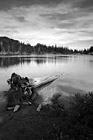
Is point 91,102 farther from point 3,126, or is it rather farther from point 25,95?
point 25,95

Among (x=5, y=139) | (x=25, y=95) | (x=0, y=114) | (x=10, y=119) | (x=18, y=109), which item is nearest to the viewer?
(x=5, y=139)

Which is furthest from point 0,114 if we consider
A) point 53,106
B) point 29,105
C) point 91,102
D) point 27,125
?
point 91,102

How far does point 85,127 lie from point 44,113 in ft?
12.5

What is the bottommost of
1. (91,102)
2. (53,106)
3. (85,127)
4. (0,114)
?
(0,114)

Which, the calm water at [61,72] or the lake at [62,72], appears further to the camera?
the calm water at [61,72]

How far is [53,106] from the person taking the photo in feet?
29.4

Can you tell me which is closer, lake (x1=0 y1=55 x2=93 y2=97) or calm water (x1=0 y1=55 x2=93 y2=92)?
lake (x1=0 y1=55 x2=93 y2=97)

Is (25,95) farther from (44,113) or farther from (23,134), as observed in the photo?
(23,134)

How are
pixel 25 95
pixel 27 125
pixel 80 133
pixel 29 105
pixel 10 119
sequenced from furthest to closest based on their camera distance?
1. pixel 25 95
2. pixel 29 105
3. pixel 10 119
4. pixel 27 125
5. pixel 80 133

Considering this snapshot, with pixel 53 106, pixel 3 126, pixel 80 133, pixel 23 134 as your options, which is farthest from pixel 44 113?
pixel 80 133

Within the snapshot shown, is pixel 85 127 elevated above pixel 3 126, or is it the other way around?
pixel 85 127

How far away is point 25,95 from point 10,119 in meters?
4.14

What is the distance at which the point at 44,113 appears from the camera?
8227 mm

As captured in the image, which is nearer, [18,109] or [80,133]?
[80,133]
